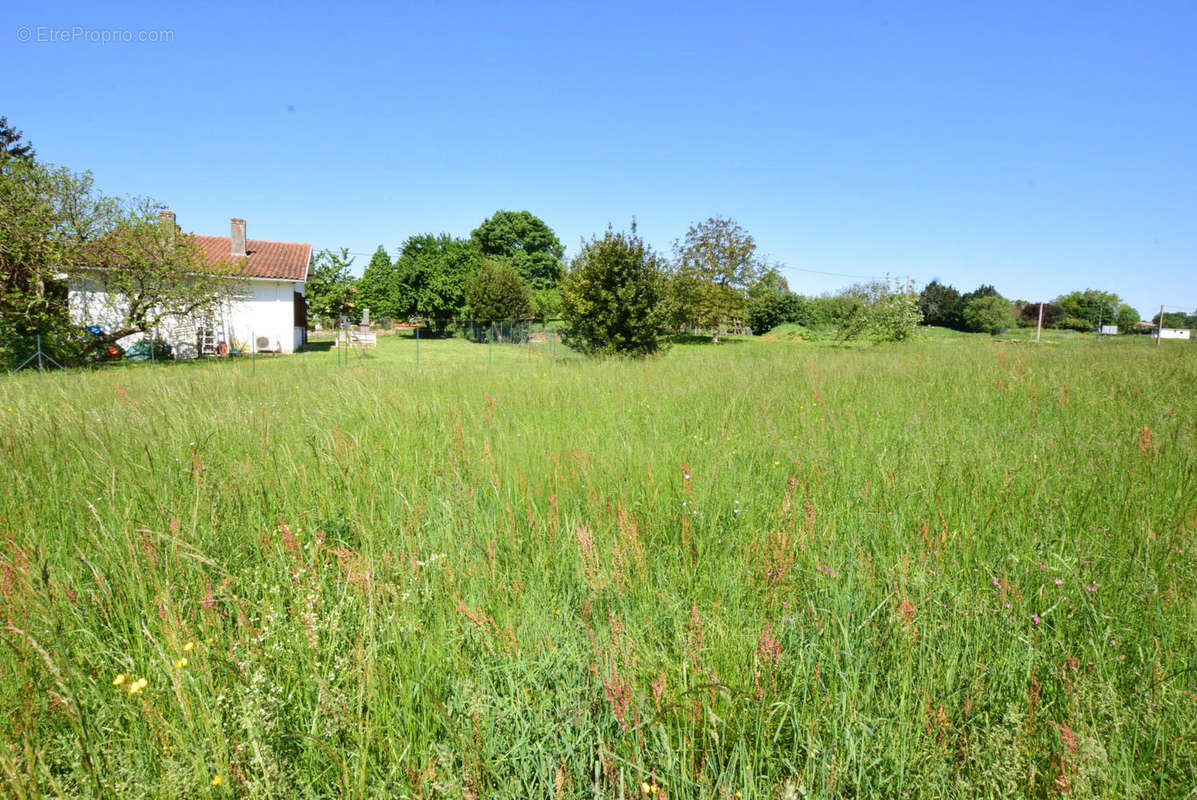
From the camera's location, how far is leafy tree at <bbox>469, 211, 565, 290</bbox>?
64188 millimetres

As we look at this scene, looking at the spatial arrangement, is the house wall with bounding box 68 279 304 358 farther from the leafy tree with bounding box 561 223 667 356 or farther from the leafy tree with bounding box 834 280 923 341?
the leafy tree with bounding box 834 280 923 341

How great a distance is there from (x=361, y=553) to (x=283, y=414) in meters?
3.51

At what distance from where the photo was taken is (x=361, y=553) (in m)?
2.25

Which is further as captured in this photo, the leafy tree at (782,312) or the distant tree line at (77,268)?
the leafy tree at (782,312)

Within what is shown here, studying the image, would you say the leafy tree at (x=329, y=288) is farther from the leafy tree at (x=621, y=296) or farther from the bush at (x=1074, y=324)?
the bush at (x=1074, y=324)

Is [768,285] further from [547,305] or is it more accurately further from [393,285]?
[393,285]

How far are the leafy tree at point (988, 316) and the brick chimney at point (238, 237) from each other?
63.6 m

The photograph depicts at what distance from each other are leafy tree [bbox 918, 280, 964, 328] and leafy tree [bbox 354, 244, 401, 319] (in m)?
54.8

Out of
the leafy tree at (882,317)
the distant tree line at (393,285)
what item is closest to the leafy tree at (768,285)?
the distant tree line at (393,285)

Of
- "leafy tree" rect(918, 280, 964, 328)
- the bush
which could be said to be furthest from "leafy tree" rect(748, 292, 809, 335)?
the bush

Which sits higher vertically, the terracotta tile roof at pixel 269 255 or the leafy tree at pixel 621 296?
the terracotta tile roof at pixel 269 255

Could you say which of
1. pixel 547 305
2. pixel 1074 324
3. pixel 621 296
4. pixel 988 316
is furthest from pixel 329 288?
pixel 1074 324

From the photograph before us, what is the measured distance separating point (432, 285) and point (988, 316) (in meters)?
→ 55.5

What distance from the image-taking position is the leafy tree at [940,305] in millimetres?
61000
